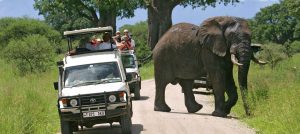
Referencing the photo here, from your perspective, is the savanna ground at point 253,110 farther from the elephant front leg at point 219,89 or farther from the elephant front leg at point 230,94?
the elephant front leg at point 219,89

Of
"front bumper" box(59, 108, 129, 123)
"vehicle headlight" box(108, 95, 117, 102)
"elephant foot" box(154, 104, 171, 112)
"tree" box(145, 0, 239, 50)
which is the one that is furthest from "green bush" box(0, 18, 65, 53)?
"vehicle headlight" box(108, 95, 117, 102)

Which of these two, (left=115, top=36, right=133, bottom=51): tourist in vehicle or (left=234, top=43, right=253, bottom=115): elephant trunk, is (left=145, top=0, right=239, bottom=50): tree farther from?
(left=234, top=43, right=253, bottom=115): elephant trunk

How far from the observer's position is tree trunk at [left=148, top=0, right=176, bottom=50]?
51.6 m

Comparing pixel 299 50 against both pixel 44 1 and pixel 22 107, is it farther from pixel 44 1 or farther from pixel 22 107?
pixel 22 107

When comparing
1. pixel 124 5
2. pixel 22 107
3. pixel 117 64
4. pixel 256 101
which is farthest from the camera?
pixel 124 5

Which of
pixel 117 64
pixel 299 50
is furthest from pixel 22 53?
pixel 299 50

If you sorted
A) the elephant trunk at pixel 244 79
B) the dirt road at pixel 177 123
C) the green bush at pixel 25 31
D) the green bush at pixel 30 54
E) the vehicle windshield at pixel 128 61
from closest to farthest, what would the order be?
the dirt road at pixel 177 123
the elephant trunk at pixel 244 79
the vehicle windshield at pixel 128 61
the green bush at pixel 30 54
the green bush at pixel 25 31

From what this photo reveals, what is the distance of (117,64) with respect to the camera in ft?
→ 51.4

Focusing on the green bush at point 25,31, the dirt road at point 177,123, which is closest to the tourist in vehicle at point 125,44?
the dirt road at point 177,123

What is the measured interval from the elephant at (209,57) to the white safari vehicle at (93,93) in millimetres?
4153

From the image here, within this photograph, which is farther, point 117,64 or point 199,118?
point 199,118

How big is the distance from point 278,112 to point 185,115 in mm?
3938

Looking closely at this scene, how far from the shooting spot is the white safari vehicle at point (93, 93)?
567 inches

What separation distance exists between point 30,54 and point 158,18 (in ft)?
48.0
